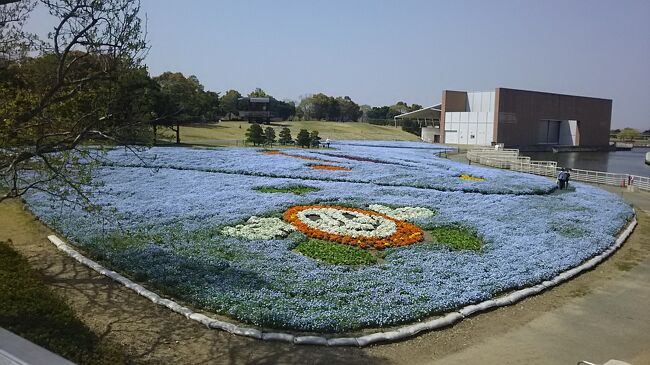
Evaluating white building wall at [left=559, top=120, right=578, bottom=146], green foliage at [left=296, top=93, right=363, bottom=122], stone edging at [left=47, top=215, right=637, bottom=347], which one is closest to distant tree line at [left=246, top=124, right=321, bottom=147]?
stone edging at [left=47, top=215, right=637, bottom=347]

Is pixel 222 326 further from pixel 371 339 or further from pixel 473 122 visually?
pixel 473 122

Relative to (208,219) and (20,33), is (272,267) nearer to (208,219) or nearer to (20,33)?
(208,219)

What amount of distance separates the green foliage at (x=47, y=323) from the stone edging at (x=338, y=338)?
1531 millimetres

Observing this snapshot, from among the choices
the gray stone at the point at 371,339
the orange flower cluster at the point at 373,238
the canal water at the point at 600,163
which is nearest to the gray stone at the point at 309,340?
the gray stone at the point at 371,339

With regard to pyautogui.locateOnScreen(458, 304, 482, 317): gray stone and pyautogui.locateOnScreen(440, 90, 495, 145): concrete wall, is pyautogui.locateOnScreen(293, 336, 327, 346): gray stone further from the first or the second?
pyautogui.locateOnScreen(440, 90, 495, 145): concrete wall

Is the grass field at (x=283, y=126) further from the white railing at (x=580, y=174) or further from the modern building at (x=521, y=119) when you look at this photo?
the white railing at (x=580, y=174)

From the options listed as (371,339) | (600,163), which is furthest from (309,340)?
(600,163)

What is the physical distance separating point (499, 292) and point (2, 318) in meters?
8.07

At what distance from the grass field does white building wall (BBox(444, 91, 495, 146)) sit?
431 inches

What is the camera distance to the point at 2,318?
19.7ft

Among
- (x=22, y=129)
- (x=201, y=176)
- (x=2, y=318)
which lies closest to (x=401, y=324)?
(x=2, y=318)

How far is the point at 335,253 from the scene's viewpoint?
11273mm

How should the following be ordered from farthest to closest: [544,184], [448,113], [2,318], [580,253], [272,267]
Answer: [448,113] → [544,184] → [580,253] → [272,267] → [2,318]

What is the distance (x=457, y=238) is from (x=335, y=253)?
382 cm
